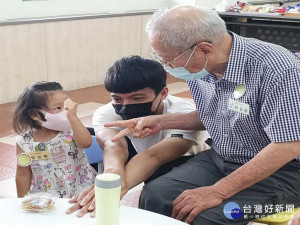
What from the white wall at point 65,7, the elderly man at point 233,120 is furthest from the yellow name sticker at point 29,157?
the white wall at point 65,7

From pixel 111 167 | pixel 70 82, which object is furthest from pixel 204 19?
pixel 70 82

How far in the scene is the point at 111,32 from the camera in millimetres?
5785

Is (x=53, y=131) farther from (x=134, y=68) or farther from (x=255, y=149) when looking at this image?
(x=255, y=149)

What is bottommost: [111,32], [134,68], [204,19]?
[111,32]

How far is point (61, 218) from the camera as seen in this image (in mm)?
1347

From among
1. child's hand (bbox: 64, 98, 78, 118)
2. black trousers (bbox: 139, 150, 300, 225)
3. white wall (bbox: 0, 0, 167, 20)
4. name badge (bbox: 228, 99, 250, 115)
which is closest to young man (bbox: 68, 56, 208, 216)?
black trousers (bbox: 139, 150, 300, 225)

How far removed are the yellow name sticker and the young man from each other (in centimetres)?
25

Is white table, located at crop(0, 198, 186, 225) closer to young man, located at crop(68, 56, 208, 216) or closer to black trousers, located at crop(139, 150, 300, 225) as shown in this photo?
black trousers, located at crop(139, 150, 300, 225)

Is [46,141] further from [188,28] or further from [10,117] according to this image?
[10,117]

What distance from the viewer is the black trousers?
1.61m

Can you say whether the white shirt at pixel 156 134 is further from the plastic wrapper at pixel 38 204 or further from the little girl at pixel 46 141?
the plastic wrapper at pixel 38 204

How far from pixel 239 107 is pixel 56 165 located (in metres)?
0.83

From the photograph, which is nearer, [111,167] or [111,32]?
[111,167]

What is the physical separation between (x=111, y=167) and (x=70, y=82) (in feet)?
12.5
